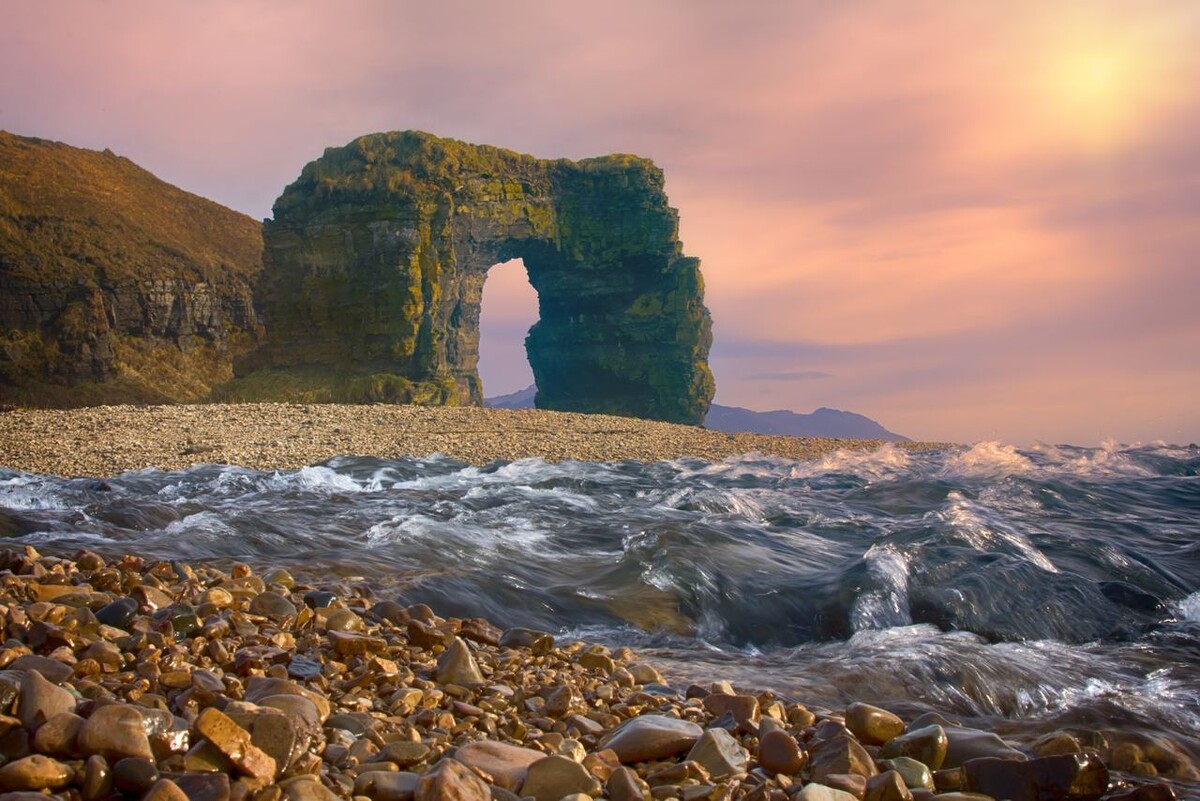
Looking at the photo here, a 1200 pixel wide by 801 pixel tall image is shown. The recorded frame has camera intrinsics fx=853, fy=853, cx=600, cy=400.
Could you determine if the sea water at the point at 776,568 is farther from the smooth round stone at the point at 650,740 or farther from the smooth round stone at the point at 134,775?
the smooth round stone at the point at 134,775

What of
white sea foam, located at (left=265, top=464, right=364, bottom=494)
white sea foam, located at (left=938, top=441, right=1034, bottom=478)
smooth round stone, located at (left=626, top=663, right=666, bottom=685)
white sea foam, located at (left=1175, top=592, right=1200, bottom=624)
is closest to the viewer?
smooth round stone, located at (left=626, top=663, right=666, bottom=685)

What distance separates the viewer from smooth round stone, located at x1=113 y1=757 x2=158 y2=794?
2525 mm

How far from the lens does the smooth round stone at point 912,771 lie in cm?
327

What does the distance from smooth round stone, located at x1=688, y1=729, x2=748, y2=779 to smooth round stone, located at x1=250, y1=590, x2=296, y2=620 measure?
2.52 m

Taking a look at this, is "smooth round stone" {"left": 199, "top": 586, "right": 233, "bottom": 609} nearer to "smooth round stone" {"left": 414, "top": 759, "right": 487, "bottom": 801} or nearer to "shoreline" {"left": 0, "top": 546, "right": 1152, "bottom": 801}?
"shoreline" {"left": 0, "top": 546, "right": 1152, "bottom": 801}

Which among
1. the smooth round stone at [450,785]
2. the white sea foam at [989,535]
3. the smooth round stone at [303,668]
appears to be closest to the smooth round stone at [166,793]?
the smooth round stone at [450,785]

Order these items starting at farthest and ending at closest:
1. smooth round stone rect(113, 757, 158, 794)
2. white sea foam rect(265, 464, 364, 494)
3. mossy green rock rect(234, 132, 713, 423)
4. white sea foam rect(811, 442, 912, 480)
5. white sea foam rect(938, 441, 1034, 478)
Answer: mossy green rock rect(234, 132, 713, 423) → white sea foam rect(811, 442, 912, 480) → white sea foam rect(938, 441, 1034, 478) → white sea foam rect(265, 464, 364, 494) → smooth round stone rect(113, 757, 158, 794)

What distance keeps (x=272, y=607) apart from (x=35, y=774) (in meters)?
2.25

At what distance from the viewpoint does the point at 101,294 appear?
57.2 meters

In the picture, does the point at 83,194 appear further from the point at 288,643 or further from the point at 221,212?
the point at 288,643

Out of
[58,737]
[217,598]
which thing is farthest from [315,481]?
[58,737]

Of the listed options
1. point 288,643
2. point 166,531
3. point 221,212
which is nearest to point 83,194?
point 221,212

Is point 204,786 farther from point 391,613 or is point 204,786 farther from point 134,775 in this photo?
point 391,613

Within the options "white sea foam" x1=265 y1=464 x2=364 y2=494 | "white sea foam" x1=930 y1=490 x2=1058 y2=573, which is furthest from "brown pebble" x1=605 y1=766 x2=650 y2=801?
"white sea foam" x1=265 y1=464 x2=364 y2=494
